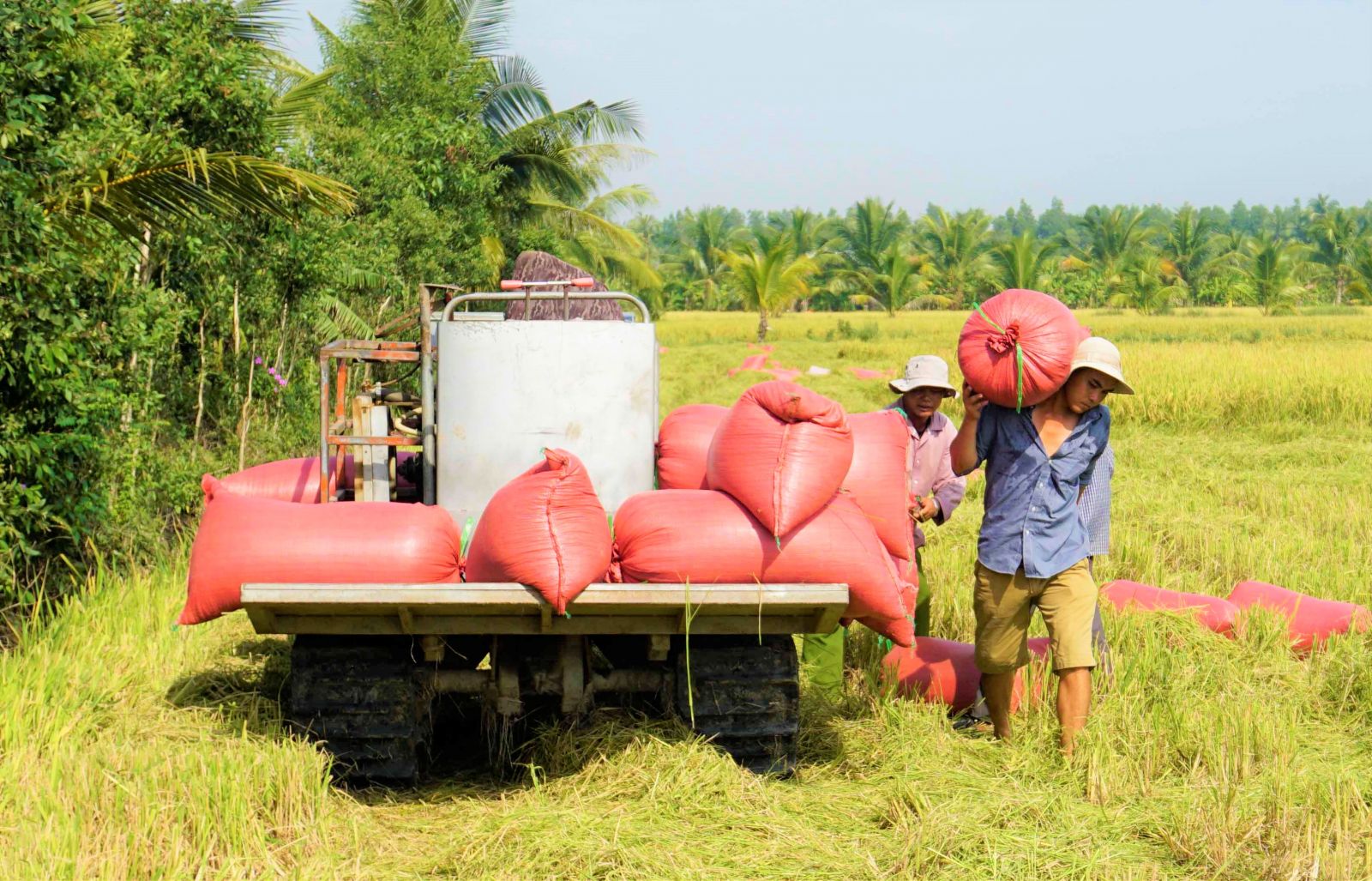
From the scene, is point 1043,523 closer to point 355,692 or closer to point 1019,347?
point 1019,347

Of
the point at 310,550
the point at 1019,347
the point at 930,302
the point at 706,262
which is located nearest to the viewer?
the point at 310,550

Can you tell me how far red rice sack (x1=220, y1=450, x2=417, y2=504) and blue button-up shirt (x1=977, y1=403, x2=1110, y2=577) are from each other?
7.51 ft

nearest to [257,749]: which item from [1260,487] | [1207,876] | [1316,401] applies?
[1207,876]

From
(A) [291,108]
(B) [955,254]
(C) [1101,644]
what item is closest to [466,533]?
(C) [1101,644]

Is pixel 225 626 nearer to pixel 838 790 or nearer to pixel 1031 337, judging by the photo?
pixel 838 790

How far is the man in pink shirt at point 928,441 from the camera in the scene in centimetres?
578

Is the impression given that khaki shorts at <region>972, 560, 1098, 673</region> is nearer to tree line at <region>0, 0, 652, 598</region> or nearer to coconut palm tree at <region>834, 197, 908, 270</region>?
tree line at <region>0, 0, 652, 598</region>

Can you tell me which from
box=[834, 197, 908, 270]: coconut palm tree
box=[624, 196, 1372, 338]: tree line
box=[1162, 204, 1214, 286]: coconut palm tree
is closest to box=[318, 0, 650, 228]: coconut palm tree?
box=[624, 196, 1372, 338]: tree line

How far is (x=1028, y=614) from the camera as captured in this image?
4.89 meters

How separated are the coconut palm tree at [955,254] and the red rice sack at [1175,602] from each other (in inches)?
1869

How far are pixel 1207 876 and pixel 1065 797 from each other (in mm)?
619

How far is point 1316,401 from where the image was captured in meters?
16.4

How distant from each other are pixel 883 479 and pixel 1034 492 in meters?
0.53

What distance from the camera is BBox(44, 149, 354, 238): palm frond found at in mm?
6500
